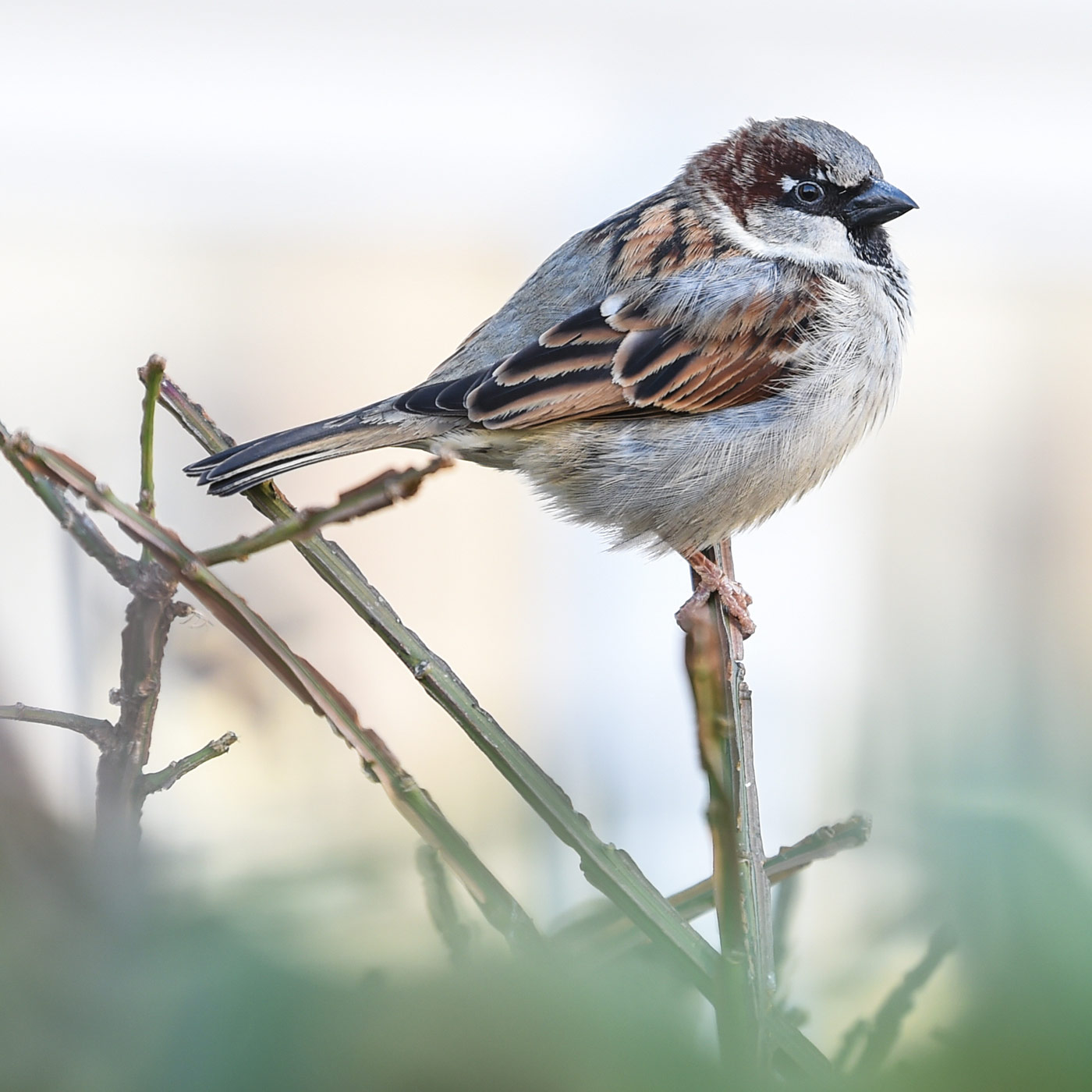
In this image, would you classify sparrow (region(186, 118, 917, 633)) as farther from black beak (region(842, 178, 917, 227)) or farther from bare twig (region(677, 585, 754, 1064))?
bare twig (region(677, 585, 754, 1064))

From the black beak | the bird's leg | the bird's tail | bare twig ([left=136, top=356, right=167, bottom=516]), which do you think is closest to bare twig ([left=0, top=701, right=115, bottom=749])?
bare twig ([left=136, top=356, right=167, bottom=516])

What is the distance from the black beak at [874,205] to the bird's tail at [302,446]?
886mm

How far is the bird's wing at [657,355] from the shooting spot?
1973 mm

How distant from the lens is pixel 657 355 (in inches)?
81.0

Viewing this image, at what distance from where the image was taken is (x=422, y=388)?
1951 millimetres

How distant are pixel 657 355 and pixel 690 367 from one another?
6cm

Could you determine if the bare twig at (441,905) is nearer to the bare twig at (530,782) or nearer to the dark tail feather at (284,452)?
the bare twig at (530,782)

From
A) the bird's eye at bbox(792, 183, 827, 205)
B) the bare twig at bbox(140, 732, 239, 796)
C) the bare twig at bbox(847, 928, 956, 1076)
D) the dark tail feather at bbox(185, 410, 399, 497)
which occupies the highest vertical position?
the bird's eye at bbox(792, 183, 827, 205)

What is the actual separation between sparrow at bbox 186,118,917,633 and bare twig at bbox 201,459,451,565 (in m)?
1.31

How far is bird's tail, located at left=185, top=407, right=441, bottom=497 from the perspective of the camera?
3.76ft

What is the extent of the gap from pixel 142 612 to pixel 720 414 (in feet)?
5.17

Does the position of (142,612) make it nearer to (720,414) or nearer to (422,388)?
(422,388)

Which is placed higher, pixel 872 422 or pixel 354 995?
pixel 872 422

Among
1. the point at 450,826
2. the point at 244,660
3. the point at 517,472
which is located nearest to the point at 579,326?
the point at 517,472
